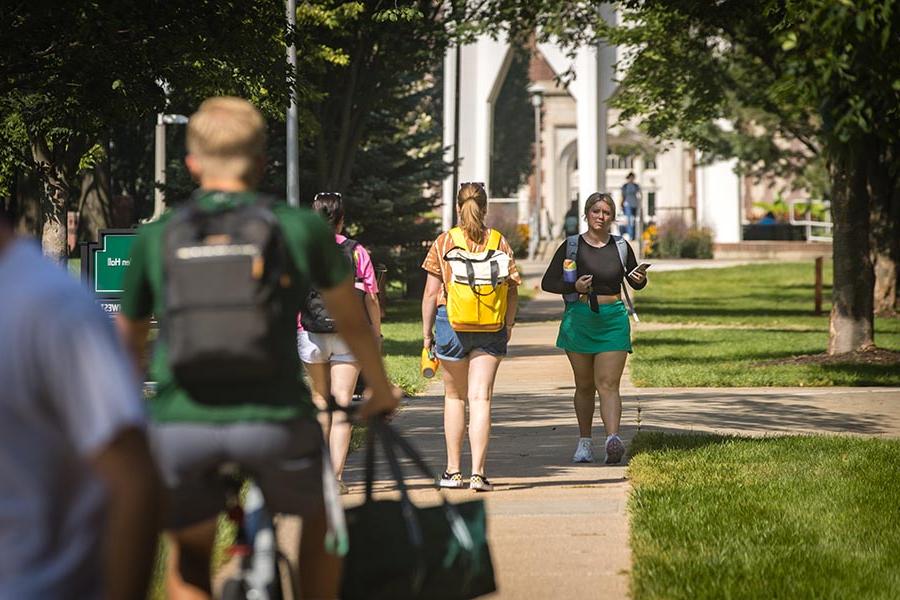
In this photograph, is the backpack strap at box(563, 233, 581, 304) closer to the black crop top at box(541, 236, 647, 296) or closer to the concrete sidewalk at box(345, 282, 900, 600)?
the black crop top at box(541, 236, 647, 296)

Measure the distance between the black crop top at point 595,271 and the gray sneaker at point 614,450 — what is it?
93 cm

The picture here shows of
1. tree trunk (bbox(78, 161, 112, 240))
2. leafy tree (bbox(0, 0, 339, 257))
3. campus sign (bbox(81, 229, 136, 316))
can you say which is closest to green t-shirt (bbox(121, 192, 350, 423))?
leafy tree (bbox(0, 0, 339, 257))

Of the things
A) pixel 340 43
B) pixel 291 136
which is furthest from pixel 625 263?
pixel 340 43

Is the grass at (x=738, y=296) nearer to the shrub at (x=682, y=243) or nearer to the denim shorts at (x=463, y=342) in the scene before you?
the shrub at (x=682, y=243)

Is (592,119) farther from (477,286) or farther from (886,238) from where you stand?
(477,286)

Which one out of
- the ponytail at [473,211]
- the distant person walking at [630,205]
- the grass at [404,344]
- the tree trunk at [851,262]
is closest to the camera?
the ponytail at [473,211]

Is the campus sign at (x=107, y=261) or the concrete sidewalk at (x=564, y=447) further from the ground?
the campus sign at (x=107, y=261)

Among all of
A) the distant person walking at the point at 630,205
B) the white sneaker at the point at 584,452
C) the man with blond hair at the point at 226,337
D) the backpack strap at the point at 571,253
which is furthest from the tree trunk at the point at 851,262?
the distant person walking at the point at 630,205

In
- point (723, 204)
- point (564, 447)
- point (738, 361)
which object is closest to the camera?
point (564, 447)

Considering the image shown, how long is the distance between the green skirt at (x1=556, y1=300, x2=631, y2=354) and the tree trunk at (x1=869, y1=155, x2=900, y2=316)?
21.5m

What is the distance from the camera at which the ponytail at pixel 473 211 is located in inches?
384

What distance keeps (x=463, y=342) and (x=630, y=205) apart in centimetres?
4695

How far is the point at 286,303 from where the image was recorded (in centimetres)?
432

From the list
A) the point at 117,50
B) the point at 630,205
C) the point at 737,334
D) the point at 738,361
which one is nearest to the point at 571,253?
the point at 117,50
